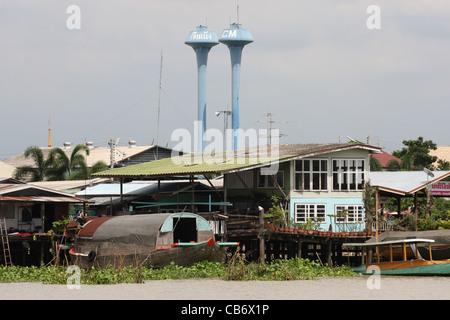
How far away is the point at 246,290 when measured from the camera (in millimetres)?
28734

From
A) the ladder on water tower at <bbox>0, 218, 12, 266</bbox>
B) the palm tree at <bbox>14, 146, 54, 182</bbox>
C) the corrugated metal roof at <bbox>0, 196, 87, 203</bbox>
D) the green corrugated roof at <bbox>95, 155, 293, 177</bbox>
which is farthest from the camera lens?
the palm tree at <bbox>14, 146, 54, 182</bbox>

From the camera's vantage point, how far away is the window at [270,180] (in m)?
44.5

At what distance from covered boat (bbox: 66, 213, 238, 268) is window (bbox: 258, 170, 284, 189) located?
24.8 feet

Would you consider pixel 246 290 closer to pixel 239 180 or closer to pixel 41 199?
pixel 239 180

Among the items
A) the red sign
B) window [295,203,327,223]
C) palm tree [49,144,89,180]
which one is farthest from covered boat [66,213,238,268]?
palm tree [49,144,89,180]

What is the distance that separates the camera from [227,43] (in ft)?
306

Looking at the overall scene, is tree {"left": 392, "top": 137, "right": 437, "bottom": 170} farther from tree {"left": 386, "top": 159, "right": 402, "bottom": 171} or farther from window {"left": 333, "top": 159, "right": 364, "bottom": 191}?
window {"left": 333, "top": 159, "right": 364, "bottom": 191}

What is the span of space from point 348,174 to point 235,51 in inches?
1987

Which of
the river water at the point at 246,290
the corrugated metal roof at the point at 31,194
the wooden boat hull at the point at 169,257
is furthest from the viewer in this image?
the corrugated metal roof at the point at 31,194

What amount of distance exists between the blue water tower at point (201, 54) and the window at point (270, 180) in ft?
153

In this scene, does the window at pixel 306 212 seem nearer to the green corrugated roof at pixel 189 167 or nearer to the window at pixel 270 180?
the window at pixel 270 180

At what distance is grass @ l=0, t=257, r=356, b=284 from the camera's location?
30531 millimetres

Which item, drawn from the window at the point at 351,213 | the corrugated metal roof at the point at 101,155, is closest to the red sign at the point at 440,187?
the window at the point at 351,213
